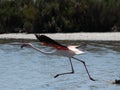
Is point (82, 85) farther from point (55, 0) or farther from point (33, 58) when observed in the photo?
point (55, 0)

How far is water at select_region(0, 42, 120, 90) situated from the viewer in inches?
591

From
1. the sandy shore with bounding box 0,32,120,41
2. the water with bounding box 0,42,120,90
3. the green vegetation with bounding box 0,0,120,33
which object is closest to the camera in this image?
the water with bounding box 0,42,120,90

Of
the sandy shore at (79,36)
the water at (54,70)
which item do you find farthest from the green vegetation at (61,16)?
the water at (54,70)

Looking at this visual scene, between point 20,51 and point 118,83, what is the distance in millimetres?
13172

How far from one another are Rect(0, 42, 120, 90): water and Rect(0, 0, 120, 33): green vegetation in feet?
28.0

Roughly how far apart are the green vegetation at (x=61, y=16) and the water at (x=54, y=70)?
853 centimetres

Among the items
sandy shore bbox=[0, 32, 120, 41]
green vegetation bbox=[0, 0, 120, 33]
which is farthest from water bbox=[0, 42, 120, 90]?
green vegetation bbox=[0, 0, 120, 33]

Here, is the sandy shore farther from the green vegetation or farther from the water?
the water

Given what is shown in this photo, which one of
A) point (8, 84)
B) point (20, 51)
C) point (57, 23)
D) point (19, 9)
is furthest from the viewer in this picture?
point (19, 9)

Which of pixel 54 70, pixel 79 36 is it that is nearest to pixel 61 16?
pixel 79 36

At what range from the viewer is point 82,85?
15023 mm

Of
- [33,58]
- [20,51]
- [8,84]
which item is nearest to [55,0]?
[20,51]

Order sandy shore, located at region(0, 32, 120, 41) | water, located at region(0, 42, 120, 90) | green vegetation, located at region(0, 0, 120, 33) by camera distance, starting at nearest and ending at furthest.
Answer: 1. water, located at region(0, 42, 120, 90)
2. sandy shore, located at region(0, 32, 120, 41)
3. green vegetation, located at region(0, 0, 120, 33)

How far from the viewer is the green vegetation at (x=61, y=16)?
121ft
